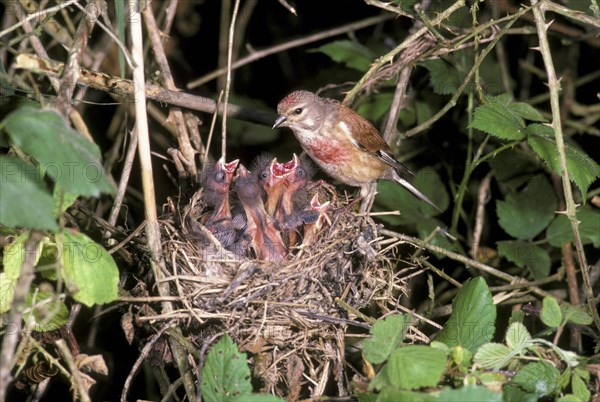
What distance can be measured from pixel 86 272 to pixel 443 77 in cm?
242

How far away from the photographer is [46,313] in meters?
2.91

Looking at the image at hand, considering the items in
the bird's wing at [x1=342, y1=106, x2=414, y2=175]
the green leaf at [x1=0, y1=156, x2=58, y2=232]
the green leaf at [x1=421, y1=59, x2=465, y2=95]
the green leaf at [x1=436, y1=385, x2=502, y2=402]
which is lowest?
the green leaf at [x1=436, y1=385, x2=502, y2=402]

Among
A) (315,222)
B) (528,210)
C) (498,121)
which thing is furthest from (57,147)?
(528,210)

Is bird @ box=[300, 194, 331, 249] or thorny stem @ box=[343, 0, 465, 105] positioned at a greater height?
thorny stem @ box=[343, 0, 465, 105]

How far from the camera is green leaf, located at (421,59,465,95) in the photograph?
4266 mm

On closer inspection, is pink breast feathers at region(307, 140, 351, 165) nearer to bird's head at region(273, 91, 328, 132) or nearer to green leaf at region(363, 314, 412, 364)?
bird's head at region(273, 91, 328, 132)

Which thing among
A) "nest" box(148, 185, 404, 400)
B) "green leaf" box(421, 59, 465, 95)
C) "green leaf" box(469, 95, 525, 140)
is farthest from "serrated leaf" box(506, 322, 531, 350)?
"green leaf" box(421, 59, 465, 95)

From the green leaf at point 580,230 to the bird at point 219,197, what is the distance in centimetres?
173

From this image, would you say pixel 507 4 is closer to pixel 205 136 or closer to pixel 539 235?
pixel 539 235

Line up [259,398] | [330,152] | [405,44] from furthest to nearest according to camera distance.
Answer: [330,152], [405,44], [259,398]

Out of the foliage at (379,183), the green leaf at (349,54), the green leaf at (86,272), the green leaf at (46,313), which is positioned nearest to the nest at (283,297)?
the foliage at (379,183)

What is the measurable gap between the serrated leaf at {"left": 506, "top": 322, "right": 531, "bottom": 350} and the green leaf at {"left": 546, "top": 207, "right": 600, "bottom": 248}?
1.81 m

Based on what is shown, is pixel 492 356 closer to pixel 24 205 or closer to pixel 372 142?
pixel 24 205

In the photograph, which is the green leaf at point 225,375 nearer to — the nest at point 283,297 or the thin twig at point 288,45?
the nest at point 283,297
